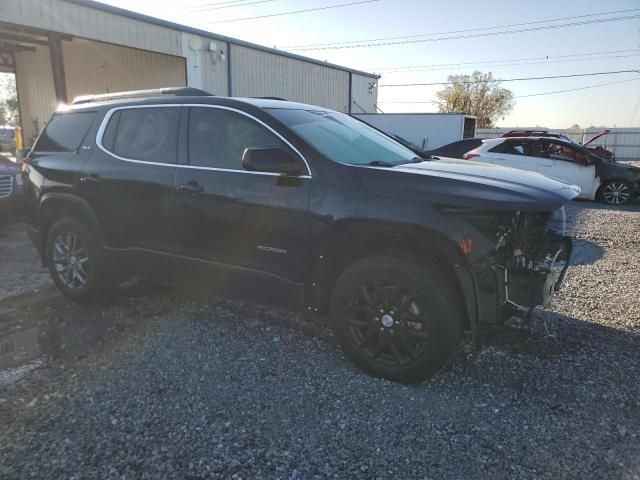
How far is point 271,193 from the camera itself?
352 centimetres

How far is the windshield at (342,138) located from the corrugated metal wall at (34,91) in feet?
56.9

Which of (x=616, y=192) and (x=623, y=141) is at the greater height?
(x=623, y=141)

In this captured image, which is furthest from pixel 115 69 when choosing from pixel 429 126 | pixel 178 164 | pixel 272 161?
pixel 272 161

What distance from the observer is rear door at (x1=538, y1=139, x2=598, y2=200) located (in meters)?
12.1

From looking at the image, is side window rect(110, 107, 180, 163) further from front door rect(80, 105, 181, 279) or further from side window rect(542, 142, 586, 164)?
side window rect(542, 142, 586, 164)

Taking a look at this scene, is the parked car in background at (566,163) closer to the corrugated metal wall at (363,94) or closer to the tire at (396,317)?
the tire at (396,317)

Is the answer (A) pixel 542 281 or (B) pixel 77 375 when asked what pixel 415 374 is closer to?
(A) pixel 542 281

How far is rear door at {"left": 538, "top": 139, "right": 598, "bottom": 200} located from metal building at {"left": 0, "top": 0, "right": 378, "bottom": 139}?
10.2 m

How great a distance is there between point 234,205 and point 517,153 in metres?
10.1

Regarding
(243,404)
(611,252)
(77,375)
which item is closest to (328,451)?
(243,404)

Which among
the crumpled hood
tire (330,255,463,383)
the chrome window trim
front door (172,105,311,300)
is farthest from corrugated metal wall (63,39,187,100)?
tire (330,255,463,383)

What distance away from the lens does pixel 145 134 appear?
4.34m

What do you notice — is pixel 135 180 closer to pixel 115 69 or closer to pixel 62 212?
pixel 62 212

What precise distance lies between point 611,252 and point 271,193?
567 cm
